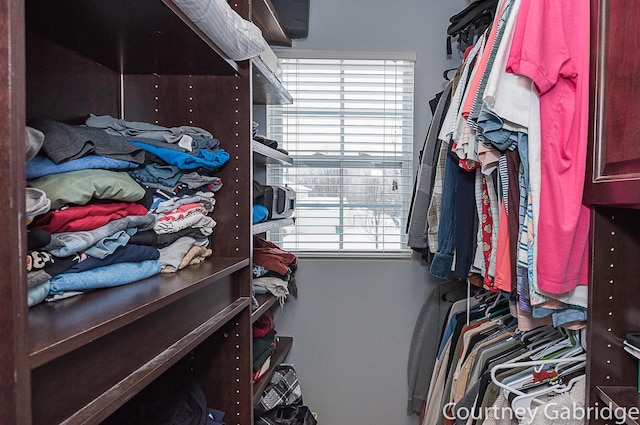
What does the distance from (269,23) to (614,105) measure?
1.39 metres

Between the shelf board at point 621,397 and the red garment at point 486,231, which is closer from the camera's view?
the shelf board at point 621,397

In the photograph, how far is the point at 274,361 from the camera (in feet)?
6.30

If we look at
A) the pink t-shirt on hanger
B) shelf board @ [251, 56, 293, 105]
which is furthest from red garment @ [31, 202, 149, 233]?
the pink t-shirt on hanger

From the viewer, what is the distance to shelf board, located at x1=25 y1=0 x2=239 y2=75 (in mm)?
819

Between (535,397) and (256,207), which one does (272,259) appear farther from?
(535,397)

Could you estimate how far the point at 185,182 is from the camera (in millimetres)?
1105

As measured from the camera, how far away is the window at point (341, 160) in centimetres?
223

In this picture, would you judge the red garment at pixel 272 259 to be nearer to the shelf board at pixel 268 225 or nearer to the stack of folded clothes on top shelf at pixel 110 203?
the shelf board at pixel 268 225

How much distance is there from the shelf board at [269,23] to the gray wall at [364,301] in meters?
0.12

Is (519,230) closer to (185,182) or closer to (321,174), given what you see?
(185,182)

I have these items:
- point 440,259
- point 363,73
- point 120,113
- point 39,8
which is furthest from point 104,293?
point 363,73

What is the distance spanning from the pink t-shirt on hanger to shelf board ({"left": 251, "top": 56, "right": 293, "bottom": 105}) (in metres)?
0.74

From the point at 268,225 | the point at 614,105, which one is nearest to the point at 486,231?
the point at 614,105

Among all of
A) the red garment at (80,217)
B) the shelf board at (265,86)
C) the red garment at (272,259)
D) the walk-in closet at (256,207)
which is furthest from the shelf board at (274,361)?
the shelf board at (265,86)
